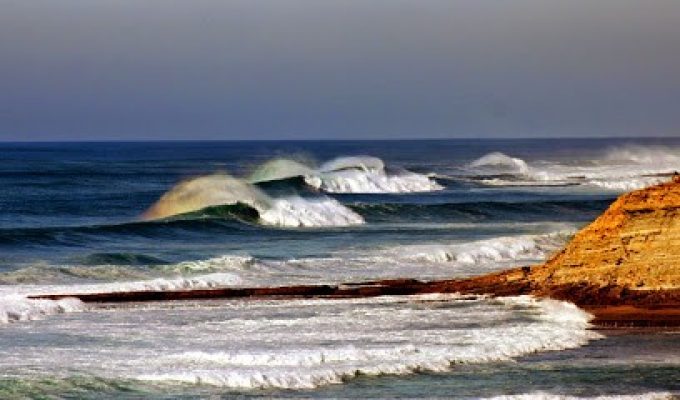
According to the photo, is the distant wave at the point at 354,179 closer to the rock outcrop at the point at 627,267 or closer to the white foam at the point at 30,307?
the white foam at the point at 30,307

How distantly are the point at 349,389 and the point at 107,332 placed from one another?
5685 mm

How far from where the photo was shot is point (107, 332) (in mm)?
21578

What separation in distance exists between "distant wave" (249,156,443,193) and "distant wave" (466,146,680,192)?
614cm

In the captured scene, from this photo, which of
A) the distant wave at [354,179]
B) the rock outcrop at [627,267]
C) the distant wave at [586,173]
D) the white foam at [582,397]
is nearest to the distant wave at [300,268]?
the rock outcrop at [627,267]

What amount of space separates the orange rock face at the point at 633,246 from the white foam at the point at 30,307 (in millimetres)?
8508

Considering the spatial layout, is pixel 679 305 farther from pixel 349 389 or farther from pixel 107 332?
pixel 107 332

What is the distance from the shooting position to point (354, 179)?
247 feet

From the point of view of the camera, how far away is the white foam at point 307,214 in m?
49.1

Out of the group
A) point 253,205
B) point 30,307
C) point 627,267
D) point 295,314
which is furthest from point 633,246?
point 253,205

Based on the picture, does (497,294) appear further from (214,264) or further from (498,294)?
(214,264)

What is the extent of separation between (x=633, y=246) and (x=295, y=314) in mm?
5716

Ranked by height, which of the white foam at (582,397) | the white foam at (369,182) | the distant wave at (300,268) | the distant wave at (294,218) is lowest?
the white foam at (582,397)

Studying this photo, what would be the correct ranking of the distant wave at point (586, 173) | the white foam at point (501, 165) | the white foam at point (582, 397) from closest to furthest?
1. the white foam at point (582, 397)
2. the distant wave at point (586, 173)
3. the white foam at point (501, 165)

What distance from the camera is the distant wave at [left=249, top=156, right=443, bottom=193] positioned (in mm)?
73625
